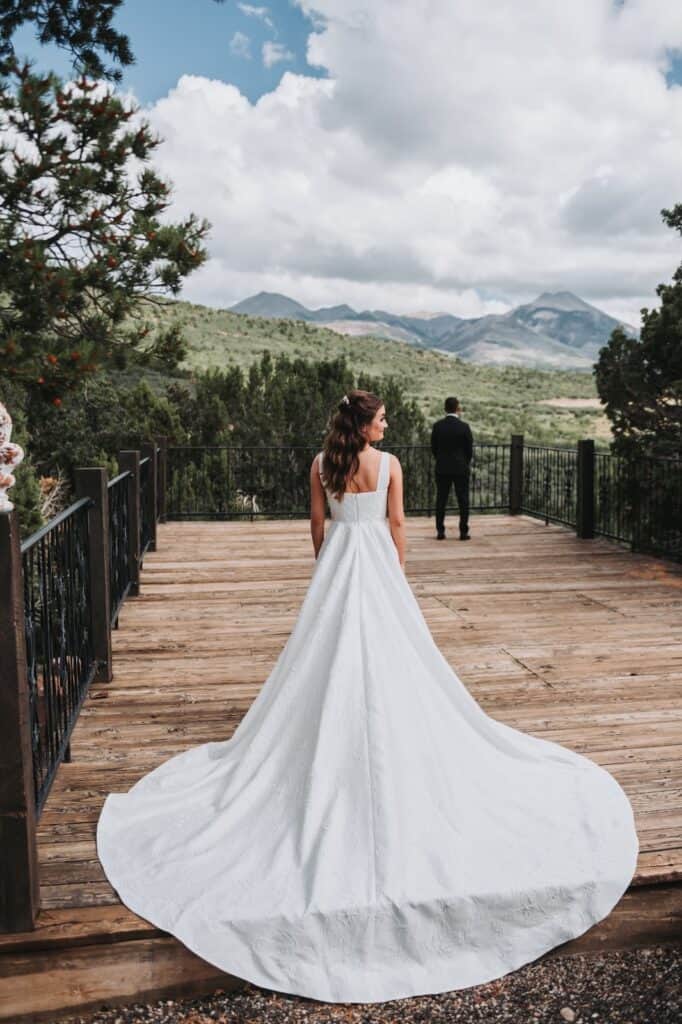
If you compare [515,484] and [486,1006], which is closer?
[486,1006]

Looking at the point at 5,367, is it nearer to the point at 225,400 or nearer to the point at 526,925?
the point at 526,925

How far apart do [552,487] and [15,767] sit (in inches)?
448

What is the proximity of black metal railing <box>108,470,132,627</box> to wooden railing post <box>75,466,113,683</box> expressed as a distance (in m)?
0.83

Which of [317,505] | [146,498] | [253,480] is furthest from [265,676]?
[253,480]

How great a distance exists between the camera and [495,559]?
388 inches

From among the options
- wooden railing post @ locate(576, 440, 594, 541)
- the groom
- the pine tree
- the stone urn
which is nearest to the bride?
the stone urn

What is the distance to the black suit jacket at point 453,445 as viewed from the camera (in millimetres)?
10570

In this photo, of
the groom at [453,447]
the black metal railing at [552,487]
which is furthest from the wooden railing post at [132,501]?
the black metal railing at [552,487]

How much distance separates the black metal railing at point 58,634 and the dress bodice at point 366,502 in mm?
1242

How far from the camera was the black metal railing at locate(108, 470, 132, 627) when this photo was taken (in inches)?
249

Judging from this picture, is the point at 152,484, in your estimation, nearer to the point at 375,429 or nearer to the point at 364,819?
the point at 375,429

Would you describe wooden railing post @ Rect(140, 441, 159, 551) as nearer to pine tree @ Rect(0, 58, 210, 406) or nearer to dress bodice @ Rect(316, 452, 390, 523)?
pine tree @ Rect(0, 58, 210, 406)

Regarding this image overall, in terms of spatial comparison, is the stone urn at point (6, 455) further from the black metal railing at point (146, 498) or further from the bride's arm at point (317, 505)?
the black metal railing at point (146, 498)

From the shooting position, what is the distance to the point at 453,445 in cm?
1062
